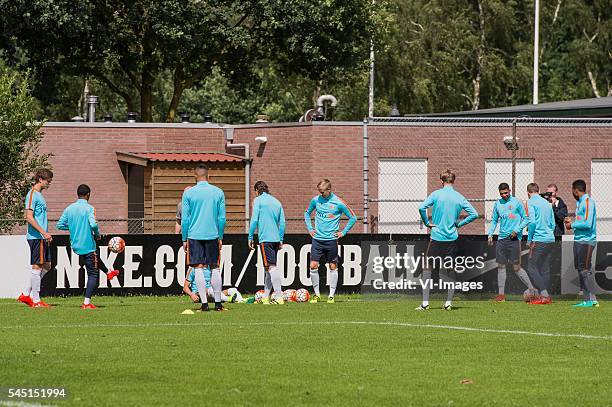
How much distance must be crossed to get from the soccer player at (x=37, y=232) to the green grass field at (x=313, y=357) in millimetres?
1117

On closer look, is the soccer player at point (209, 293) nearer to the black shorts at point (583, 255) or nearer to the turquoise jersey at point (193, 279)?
the turquoise jersey at point (193, 279)

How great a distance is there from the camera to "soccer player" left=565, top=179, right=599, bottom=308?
2145 centimetres

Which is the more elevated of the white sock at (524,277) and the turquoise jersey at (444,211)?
the turquoise jersey at (444,211)

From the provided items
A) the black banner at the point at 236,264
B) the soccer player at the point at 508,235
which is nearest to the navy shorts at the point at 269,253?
the black banner at the point at 236,264

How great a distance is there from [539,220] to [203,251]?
6173 millimetres

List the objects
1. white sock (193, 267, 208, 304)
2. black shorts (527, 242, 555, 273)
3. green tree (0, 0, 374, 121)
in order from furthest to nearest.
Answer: green tree (0, 0, 374, 121) < black shorts (527, 242, 555, 273) < white sock (193, 267, 208, 304)

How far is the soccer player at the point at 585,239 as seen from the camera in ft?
70.4

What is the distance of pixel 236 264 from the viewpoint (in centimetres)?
2484

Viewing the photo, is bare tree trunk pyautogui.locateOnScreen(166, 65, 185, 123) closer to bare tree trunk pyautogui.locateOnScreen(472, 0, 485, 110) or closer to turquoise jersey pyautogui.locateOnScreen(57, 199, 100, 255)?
bare tree trunk pyautogui.locateOnScreen(472, 0, 485, 110)

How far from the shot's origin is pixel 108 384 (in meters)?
10.8

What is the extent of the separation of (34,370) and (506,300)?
496 inches

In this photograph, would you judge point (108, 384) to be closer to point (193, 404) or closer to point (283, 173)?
point (193, 404)

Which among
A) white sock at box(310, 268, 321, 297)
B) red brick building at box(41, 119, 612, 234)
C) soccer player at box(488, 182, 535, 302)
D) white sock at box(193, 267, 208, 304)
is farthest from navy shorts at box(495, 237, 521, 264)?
red brick building at box(41, 119, 612, 234)

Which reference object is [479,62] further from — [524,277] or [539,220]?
[539,220]
